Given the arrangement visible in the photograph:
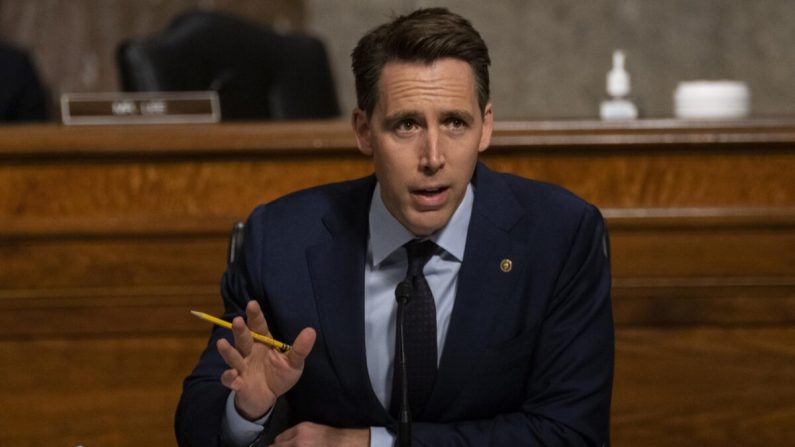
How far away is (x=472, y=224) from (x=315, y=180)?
87 centimetres

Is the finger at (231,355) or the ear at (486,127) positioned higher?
the ear at (486,127)

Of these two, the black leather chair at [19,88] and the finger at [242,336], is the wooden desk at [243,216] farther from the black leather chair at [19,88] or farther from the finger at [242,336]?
the black leather chair at [19,88]

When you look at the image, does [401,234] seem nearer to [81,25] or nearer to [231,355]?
[231,355]

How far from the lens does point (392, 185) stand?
5.38 ft

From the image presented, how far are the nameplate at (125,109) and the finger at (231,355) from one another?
1.30 meters

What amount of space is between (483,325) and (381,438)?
0.23 metres

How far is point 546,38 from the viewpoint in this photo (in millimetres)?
4504

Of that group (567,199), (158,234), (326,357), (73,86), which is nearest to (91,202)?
(158,234)

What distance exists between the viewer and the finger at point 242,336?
4.69ft

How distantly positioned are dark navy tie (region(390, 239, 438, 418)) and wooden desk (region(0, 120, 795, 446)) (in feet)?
2.90

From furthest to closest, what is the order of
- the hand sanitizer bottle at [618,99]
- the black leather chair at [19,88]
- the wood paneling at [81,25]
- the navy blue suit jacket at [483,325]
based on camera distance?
the wood paneling at [81,25]
the black leather chair at [19,88]
the hand sanitizer bottle at [618,99]
the navy blue suit jacket at [483,325]

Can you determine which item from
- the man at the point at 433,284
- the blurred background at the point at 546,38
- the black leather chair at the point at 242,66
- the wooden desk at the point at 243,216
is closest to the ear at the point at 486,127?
the man at the point at 433,284

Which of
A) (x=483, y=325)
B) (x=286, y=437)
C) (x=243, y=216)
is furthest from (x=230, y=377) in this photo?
(x=243, y=216)

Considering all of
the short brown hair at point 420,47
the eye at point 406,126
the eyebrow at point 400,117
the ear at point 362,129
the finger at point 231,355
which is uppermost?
the short brown hair at point 420,47
